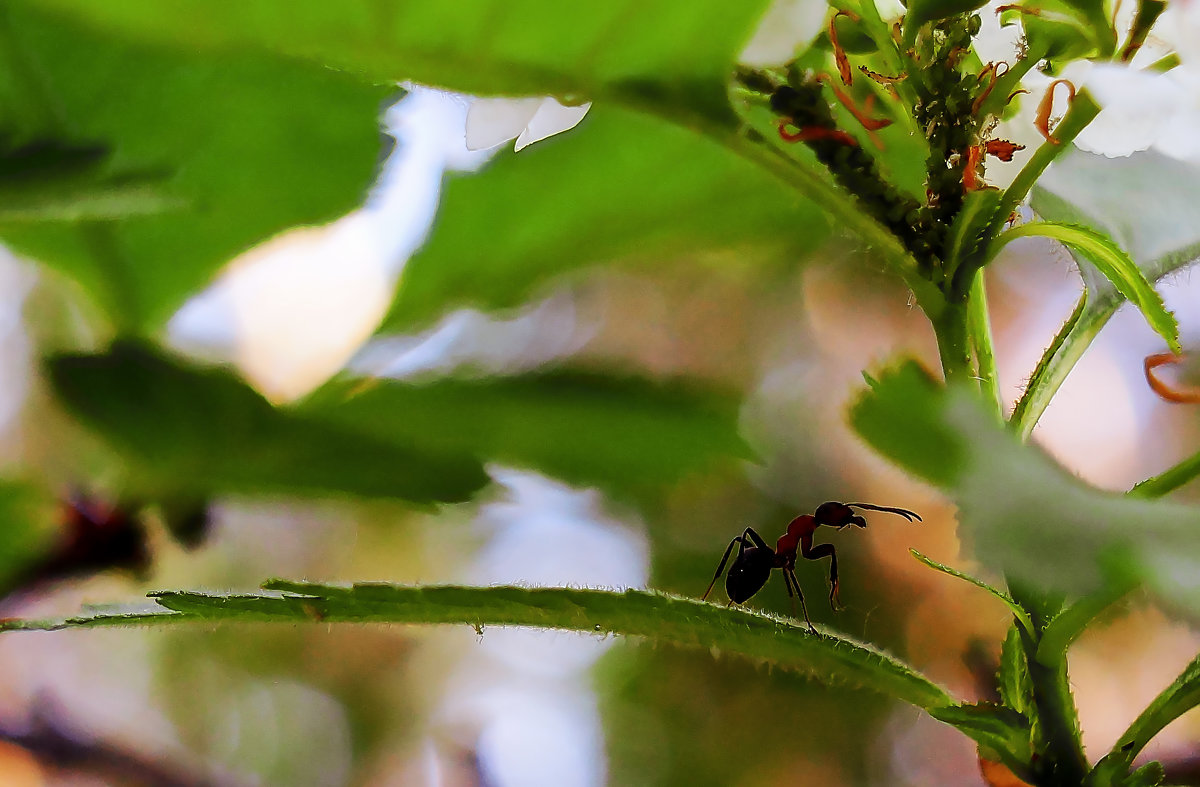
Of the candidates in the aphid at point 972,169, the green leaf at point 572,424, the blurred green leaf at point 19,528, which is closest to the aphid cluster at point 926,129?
the aphid at point 972,169

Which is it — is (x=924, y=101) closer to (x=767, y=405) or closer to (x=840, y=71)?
(x=840, y=71)

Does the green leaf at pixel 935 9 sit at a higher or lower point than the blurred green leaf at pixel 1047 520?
higher

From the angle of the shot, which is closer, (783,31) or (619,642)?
(783,31)

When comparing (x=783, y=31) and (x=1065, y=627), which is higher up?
(x=783, y=31)

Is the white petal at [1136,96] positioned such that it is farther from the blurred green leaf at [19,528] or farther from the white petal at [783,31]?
the blurred green leaf at [19,528]

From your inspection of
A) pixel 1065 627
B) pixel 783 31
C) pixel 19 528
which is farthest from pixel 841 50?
pixel 19 528

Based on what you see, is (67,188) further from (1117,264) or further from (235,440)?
(1117,264)
